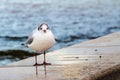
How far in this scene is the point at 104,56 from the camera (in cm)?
665

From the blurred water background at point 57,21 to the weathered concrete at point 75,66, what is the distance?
4.05 meters

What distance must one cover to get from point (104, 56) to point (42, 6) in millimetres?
20578

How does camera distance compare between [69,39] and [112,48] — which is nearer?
[112,48]

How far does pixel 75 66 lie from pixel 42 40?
2.20ft

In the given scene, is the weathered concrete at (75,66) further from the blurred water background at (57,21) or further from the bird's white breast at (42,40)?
the blurred water background at (57,21)

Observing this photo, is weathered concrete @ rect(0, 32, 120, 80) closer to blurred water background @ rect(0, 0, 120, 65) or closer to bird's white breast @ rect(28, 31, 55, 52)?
bird's white breast @ rect(28, 31, 55, 52)

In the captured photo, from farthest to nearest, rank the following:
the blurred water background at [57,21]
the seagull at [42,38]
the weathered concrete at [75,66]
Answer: the blurred water background at [57,21] → the seagull at [42,38] → the weathered concrete at [75,66]

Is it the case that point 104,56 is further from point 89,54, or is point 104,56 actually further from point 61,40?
point 61,40

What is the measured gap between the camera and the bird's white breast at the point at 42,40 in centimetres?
545

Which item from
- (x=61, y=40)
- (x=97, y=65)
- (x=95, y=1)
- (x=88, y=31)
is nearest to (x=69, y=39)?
(x=61, y=40)

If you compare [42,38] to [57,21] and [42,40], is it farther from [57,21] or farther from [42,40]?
[57,21]

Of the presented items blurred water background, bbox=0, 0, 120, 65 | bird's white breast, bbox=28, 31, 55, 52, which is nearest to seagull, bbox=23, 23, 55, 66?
bird's white breast, bbox=28, 31, 55, 52

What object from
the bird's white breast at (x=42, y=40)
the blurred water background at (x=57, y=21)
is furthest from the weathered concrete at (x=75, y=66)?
the blurred water background at (x=57, y=21)

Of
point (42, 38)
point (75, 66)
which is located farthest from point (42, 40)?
point (75, 66)
